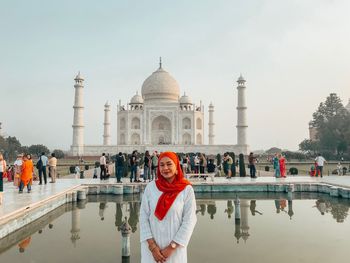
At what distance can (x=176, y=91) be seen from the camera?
48406 mm

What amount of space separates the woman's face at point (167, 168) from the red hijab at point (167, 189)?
3 cm

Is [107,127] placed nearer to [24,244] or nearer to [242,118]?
[242,118]

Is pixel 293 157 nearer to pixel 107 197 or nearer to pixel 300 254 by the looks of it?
pixel 107 197

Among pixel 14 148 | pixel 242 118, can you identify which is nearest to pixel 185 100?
pixel 242 118

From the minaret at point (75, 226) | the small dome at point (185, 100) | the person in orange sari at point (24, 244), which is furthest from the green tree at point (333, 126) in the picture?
the person in orange sari at point (24, 244)

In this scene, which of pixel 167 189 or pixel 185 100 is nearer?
pixel 167 189

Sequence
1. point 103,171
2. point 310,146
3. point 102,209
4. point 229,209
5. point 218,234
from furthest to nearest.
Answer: point 310,146
point 103,171
point 102,209
point 229,209
point 218,234

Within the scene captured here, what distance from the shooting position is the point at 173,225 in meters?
2.40

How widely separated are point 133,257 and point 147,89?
4355 cm

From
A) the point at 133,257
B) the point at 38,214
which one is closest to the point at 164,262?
the point at 133,257

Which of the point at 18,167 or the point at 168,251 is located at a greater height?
the point at 18,167

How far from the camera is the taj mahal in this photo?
3831 cm

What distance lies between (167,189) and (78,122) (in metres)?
37.0

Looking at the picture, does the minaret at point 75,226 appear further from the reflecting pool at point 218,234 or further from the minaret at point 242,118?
the minaret at point 242,118
